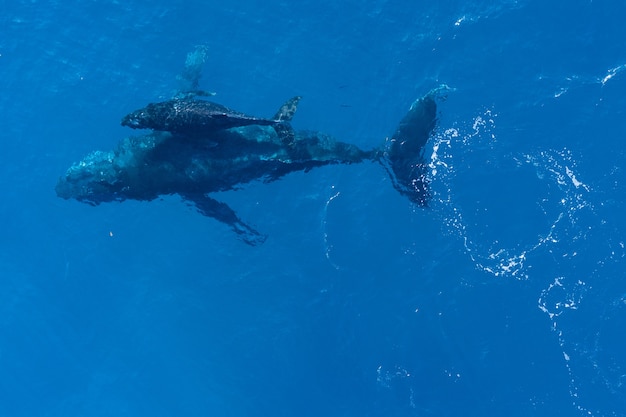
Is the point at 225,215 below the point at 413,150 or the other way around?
below

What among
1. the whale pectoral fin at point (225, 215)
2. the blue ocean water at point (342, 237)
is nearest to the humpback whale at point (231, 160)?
the whale pectoral fin at point (225, 215)

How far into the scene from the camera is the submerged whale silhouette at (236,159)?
51.5 m

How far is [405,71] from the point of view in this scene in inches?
2189

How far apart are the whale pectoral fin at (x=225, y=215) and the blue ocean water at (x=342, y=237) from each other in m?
0.72

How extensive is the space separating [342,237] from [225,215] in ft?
33.2

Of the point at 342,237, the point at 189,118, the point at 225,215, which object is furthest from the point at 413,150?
the point at 189,118

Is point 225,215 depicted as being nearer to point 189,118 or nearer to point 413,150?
point 189,118

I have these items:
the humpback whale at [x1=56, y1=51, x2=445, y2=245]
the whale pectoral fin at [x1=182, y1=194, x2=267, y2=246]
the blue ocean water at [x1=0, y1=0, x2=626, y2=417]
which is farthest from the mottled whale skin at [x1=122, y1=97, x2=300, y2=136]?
the blue ocean water at [x1=0, y1=0, x2=626, y2=417]

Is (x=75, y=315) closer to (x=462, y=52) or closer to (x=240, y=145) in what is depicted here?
(x=240, y=145)

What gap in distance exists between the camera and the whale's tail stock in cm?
5103

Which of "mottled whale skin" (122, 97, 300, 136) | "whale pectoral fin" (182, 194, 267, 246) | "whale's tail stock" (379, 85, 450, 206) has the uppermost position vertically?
"whale's tail stock" (379, 85, 450, 206)

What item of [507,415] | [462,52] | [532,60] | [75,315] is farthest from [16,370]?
[532,60]

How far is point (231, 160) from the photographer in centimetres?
5244

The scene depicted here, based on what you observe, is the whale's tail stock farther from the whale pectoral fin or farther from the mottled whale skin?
the whale pectoral fin
